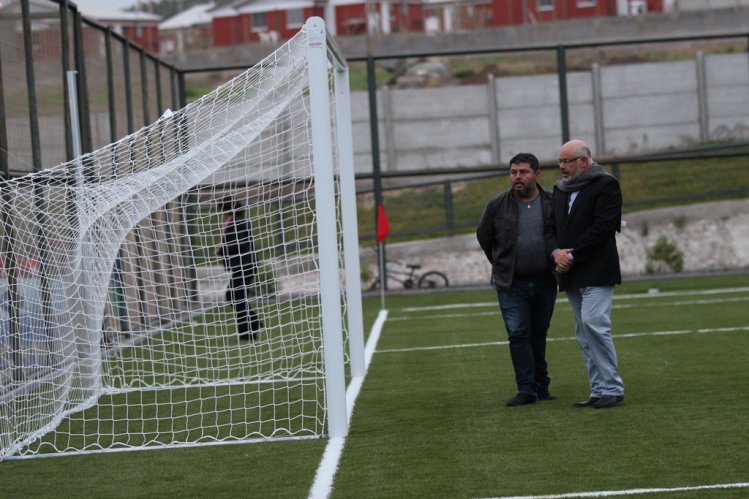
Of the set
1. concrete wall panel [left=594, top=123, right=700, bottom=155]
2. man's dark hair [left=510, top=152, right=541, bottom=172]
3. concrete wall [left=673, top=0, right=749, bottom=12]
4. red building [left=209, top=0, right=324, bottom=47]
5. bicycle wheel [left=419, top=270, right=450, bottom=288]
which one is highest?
red building [left=209, top=0, right=324, bottom=47]

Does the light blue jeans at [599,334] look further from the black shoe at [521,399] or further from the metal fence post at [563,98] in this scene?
the metal fence post at [563,98]

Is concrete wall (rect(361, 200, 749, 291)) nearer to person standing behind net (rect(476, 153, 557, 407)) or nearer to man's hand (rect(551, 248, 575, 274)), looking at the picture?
person standing behind net (rect(476, 153, 557, 407))

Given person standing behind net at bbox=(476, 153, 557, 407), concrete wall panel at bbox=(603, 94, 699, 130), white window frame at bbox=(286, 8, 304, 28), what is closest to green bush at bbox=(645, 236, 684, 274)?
concrete wall panel at bbox=(603, 94, 699, 130)

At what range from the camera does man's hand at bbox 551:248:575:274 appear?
8.76 metres

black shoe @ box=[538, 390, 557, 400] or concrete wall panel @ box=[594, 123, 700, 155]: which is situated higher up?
concrete wall panel @ box=[594, 123, 700, 155]

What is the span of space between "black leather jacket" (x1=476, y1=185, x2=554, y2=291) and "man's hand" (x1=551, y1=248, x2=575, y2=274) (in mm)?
303

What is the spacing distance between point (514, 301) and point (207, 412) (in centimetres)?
250

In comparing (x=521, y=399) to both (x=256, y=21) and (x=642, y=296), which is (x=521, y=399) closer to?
(x=642, y=296)

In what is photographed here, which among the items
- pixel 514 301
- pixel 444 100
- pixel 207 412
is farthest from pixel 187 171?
pixel 444 100

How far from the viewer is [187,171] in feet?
33.0

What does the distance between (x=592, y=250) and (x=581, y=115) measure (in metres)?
15.6

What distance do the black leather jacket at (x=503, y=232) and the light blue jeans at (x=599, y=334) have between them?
1.55ft

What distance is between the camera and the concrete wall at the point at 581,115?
2350 cm

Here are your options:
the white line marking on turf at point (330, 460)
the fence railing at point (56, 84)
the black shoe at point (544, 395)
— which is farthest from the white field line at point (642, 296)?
the black shoe at point (544, 395)
